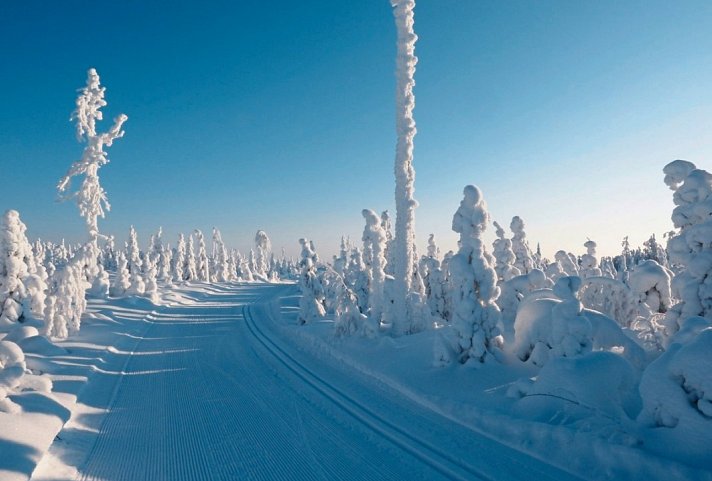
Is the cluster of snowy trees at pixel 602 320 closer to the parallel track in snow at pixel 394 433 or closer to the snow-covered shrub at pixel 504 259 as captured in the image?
the parallel track in snow at pixel 394 433

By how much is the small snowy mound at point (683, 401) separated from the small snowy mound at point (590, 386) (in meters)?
0.79

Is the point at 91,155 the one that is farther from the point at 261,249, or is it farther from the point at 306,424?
the point at 261,249

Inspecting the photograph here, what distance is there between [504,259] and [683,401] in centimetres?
2176

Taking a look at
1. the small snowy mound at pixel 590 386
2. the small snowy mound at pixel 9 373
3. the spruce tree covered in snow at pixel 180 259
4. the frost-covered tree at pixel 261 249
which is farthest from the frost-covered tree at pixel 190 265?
the small snowy mound at pixel 590 386

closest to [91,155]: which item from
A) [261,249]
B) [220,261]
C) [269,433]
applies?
[269,433]

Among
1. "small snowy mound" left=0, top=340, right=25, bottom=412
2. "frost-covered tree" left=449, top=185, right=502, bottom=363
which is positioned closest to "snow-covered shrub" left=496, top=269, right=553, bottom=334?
"frost-covered tree" left=449, top=185, right=502, bottom=363

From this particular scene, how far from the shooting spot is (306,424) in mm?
7746

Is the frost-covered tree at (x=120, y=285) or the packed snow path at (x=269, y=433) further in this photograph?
the frost-covered tree at (x=120, y=285)

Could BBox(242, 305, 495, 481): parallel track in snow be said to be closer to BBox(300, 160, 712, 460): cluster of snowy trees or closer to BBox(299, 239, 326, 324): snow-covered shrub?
BBox(300, 160, 712, 460): cluster of snowy trees

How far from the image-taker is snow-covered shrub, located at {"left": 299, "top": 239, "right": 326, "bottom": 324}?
23.8 m

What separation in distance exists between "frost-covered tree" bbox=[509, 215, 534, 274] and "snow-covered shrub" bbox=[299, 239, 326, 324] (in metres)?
16.3

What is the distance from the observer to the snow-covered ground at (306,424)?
5887mm

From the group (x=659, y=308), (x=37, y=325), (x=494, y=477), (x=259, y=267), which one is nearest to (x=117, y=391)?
(x=494, y=477)

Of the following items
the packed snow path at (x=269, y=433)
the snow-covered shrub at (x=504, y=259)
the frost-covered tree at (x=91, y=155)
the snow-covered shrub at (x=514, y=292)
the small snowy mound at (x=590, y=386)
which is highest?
the frost-covered tree at (x=91, y=155)
